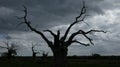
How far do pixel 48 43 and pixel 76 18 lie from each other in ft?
14.9

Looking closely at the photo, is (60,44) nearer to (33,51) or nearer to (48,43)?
(48,43)

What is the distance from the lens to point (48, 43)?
3922 centimetres

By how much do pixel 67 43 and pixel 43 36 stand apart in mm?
3196

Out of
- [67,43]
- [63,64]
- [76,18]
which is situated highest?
[76,18]

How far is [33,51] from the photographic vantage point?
3393 inches

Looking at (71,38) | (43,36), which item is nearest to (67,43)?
(71,38)

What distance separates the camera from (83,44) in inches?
1570

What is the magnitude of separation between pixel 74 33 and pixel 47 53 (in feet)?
147

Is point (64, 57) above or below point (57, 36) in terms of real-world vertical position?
below

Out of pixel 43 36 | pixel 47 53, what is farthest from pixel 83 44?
pixel 47 53

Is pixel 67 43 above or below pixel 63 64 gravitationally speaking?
above

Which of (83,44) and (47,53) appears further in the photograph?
(47,53)

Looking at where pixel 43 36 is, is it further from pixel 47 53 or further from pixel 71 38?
pixel 47 53

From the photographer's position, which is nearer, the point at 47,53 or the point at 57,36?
the point at 57,36
